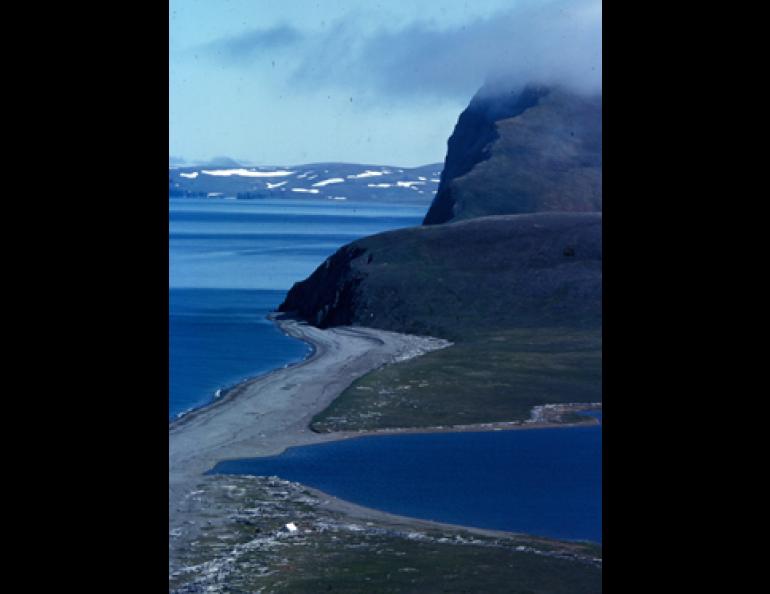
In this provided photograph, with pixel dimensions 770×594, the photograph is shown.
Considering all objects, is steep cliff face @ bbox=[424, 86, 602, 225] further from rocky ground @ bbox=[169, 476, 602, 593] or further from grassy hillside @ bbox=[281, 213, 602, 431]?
rocky ground @ bbox=[169, 476, 602, 593]

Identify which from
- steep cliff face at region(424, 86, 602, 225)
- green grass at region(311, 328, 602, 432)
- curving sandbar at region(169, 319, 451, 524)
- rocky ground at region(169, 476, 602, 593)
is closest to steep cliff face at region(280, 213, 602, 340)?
curving sandbar at region(169, 319, 451, 524)

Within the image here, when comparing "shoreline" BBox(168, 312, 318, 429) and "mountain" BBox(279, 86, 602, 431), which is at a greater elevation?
"mountain" BBox(279, 86, 602, 431)

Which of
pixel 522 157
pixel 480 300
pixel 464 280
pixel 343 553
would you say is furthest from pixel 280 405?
pixel 522 157

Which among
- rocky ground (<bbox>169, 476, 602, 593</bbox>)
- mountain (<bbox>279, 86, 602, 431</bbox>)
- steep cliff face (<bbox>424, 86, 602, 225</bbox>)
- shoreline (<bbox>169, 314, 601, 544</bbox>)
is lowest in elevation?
rocky ground (<bbox>169, 476, 602, 593</bbox>)

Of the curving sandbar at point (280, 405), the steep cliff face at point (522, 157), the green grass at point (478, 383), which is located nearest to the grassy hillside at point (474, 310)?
the green grass at point (478, 383)
